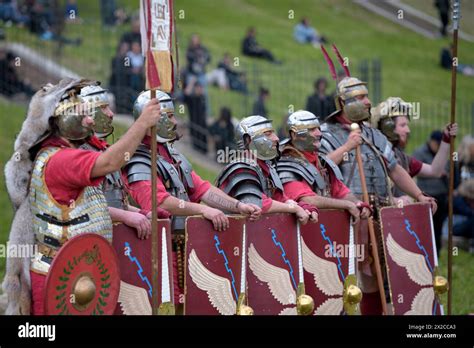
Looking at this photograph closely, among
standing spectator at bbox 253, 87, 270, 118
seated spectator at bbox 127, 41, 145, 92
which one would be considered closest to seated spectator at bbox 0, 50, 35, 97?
seated spectator at bbox 127, 41, 145, 92

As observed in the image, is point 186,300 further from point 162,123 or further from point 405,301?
point 405,301

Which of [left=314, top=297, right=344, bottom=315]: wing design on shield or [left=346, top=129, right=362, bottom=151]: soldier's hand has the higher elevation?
[left=346, top=129, right=362, bottom=151]: soldier's hand

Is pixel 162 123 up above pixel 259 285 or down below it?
above

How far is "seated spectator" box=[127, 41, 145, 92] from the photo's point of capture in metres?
18.8

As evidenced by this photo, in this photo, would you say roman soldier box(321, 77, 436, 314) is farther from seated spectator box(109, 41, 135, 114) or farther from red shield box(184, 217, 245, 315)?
seated spectator box(109, 41, 135, 114)

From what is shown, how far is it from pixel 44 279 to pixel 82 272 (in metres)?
0.24

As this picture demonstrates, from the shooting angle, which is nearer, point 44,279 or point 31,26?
point 44,279

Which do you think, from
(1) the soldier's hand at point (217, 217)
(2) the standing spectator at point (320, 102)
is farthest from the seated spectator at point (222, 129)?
(1) the soldier's hand at point (217, 217)

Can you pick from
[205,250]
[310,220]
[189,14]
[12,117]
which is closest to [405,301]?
[310,220]

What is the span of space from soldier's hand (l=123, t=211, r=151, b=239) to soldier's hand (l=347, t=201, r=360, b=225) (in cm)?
200

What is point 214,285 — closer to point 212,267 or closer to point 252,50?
point 212,267

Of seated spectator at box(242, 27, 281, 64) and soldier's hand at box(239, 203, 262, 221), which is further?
seated spectator at box(242, 27, 281, 64)

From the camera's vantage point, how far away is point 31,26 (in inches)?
802

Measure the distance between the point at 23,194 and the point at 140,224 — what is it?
2.52ft
